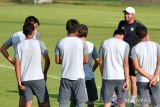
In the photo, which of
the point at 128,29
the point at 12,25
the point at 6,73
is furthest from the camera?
the point at 12,25

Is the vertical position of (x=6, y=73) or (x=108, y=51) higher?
(x=108, y=51)

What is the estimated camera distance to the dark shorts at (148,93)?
1120 cm

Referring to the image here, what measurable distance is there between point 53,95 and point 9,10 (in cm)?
3307

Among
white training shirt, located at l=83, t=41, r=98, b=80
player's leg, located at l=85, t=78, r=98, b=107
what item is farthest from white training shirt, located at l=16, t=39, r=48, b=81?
player's leg, located at l=85, t=78, r=98, b=107

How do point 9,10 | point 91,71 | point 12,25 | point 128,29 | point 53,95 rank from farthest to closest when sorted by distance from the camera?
point 9,10, point 12,25, point 53,95, point 128,29, point 91,71

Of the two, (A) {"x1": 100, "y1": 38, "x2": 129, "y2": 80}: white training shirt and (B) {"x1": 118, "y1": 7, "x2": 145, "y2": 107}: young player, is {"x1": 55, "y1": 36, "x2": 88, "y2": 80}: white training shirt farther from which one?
(B) {"x1": 118, "y1": 7, "x2": 145, "y2": 107}: young player

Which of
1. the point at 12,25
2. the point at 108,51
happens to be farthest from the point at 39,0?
the point at 108,51

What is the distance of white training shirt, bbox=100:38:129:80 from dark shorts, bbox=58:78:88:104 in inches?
21.3

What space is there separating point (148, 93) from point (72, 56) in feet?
4.89

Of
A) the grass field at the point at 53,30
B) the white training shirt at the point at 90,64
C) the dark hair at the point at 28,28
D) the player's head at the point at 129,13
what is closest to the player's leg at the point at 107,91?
the white training shirt at the point at 90,64

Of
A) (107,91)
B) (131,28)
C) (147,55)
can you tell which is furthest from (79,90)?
(131,28)

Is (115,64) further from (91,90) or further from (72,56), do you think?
(91,90)

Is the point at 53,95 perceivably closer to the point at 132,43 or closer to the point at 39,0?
the point at 132,43

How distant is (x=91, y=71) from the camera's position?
39.8 feet
